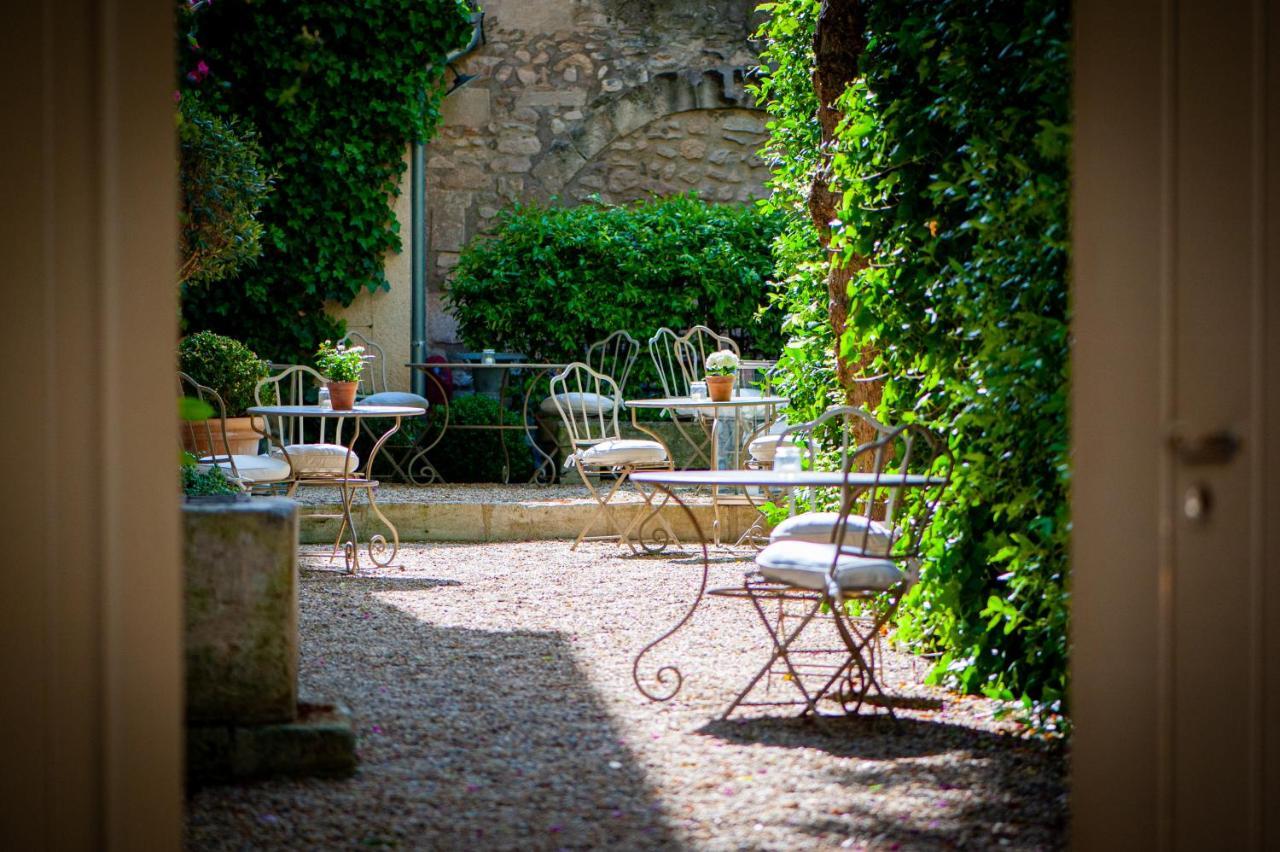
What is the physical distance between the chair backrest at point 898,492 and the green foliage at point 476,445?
14.4 ft

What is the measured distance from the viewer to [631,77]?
1111 centimetres

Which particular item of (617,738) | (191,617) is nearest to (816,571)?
Answer: (617,738)

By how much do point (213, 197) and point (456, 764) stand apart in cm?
432

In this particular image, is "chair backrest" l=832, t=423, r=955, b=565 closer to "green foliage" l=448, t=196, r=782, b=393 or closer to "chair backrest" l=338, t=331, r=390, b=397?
"green foliage" l=448, t=196, r=782, b=393

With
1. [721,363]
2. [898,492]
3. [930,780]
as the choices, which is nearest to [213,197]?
[721,363]

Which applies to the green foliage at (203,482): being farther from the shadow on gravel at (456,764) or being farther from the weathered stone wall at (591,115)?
the weathered stone wall at (591,115)

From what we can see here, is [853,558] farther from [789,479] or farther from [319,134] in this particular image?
[319,134]

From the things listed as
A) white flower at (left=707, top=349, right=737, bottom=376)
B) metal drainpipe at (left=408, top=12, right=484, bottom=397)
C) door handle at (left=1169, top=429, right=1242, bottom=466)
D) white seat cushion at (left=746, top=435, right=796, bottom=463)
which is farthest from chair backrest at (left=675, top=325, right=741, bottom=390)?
door handle at (left=1169, top=429, right=1242, bottom=466)

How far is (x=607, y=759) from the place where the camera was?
3.42 metres

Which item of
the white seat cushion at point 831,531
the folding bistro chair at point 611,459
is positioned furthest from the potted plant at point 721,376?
the white seat cushion at point 831,531

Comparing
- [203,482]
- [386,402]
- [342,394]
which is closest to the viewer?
[203,482]

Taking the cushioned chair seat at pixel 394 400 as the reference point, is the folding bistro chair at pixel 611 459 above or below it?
below

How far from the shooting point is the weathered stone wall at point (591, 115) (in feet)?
35.6

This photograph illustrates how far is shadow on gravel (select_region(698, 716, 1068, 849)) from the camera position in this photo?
2852 mm
